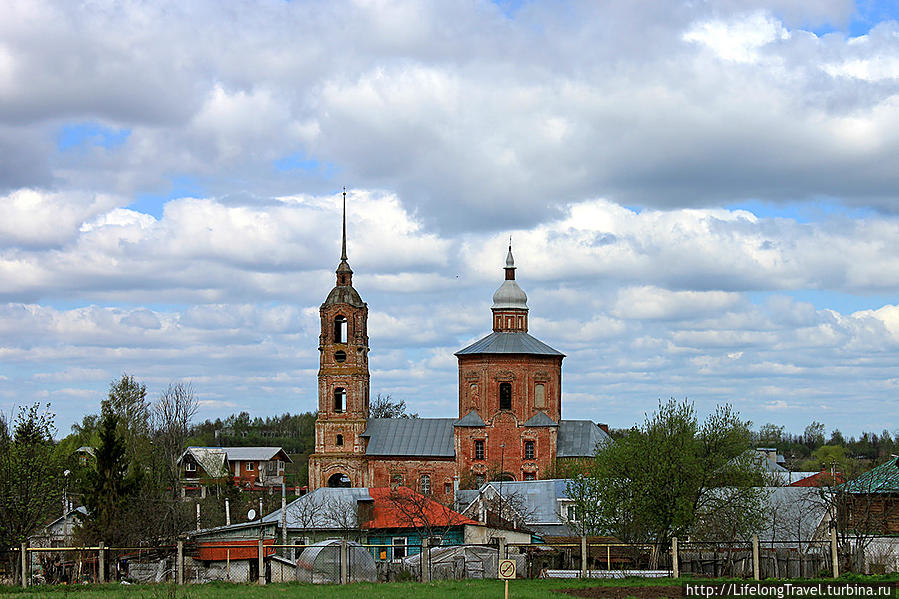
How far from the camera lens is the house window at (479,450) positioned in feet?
231

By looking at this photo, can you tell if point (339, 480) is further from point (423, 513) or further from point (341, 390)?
point (423, 513)

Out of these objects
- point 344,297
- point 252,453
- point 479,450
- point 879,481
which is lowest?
point 252,453

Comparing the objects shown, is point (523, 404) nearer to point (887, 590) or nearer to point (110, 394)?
point (110, 394)

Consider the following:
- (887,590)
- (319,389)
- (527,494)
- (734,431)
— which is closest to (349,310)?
(319,389)

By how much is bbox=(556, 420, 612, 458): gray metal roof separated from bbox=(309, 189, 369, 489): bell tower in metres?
13.0

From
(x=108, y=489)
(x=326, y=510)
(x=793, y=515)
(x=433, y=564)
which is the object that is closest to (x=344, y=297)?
(x=326, y=510)

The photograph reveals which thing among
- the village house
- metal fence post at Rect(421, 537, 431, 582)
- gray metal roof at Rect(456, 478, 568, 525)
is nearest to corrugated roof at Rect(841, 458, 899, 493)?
gray metal roof at Rect(456, 478, 568, 525)

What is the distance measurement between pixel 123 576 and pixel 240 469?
270 ft

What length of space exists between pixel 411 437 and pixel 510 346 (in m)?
8.78

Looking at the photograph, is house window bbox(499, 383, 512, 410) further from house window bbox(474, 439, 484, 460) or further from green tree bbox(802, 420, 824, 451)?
green tree bbox(802, 420, 824, 451)

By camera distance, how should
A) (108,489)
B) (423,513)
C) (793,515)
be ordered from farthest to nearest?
(793,515), (108,489), (423,513)

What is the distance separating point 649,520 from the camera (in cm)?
3553

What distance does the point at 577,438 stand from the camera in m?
70.4

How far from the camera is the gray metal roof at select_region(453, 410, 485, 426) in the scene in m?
70.8
